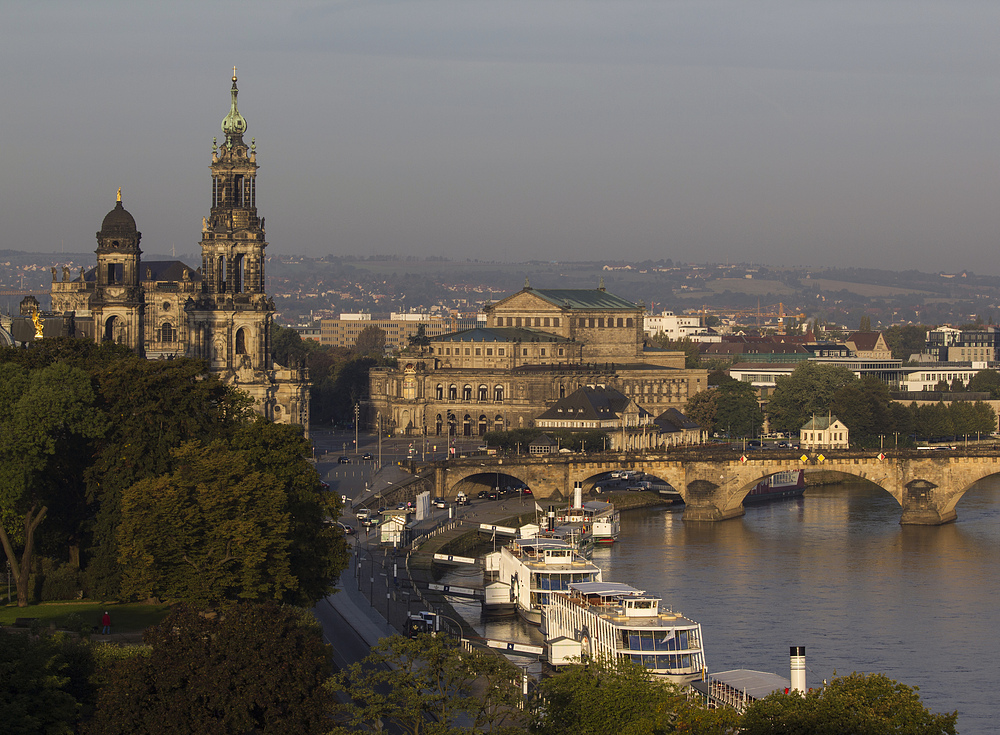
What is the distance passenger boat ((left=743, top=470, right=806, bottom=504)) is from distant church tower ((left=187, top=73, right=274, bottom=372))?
96.1 ft

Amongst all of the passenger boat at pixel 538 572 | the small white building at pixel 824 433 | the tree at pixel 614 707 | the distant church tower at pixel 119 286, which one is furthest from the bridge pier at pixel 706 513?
the tree at pixel 614 707

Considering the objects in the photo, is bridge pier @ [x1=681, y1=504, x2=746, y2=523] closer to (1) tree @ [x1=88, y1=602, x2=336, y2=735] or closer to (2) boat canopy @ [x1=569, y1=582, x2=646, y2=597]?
(2) boat canopy @ [x1=569, y1=582, x2=646, y2=597]

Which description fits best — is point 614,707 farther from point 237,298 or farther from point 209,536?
point 237,298

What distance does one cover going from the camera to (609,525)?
85250 millimetres

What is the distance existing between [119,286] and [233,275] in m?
14.3

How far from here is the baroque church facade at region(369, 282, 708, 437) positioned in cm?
13712

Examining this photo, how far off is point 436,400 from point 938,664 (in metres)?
84.8

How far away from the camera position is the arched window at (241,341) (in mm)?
96056

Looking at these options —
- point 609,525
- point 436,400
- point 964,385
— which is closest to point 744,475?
point 609,525

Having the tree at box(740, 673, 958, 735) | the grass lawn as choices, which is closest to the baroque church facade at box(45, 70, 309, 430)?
the grass lawn

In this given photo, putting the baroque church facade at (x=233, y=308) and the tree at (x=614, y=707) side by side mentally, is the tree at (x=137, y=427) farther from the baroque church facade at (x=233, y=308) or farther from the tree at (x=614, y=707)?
the baroque church facade at (x=233, y=308)

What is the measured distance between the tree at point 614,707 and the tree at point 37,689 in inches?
353

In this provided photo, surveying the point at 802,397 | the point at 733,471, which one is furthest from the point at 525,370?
the point at 733,471

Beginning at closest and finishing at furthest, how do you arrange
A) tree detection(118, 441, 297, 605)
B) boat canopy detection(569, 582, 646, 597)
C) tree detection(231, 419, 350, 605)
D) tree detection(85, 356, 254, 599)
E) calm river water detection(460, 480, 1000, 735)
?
tree detection(118, 441, 297, 605) < tree detection(85, 356, 254, 599) < tree detection(231, 419, 350, 605) < calm river water detection(460, 480, 1000, 735) < boat canopy detection(569, 582, 646, 597)
